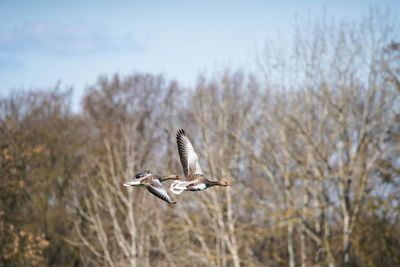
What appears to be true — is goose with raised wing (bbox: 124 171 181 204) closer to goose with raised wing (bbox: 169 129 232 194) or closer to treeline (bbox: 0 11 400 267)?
goose with raised wing (bbox: 169 129 232 194)

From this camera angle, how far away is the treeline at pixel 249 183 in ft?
55.9

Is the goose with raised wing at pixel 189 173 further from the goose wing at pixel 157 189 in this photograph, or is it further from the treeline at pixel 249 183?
the treeline at pixel 249 183

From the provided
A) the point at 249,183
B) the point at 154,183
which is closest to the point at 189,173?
the point at 154,183

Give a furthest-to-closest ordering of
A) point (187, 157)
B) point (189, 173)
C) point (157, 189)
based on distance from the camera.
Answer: point (187, 157), point (189, 173), point (157, 189)

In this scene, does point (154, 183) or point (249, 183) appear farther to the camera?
point (249, 183)

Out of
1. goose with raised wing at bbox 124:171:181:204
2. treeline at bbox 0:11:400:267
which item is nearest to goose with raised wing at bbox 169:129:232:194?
goose with raised wing at bbox 124:171:181:204

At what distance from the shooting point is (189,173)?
7.61 metres

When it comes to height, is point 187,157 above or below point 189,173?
above

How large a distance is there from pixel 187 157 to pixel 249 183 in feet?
48.8

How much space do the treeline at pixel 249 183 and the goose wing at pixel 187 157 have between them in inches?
254

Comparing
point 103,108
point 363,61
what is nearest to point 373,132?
point 363,61

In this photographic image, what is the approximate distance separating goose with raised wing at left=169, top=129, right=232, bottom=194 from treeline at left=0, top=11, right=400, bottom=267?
6.48m

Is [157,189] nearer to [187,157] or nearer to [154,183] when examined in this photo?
[154,183]

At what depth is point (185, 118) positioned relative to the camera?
2553cm
